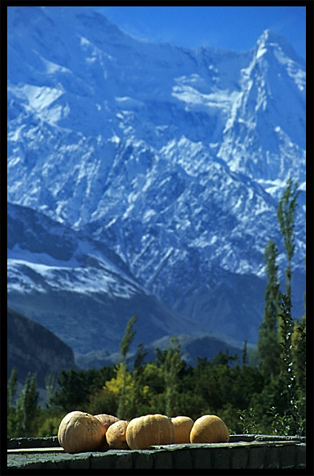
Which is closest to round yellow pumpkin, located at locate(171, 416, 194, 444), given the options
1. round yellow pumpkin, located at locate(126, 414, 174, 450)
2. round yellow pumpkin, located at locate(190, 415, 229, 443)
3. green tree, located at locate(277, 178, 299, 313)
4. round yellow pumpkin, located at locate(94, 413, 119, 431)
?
round yellow pumpkin, located at locate(190, 415, 229, 443)

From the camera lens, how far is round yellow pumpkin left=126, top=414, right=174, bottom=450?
→ 5965 mm

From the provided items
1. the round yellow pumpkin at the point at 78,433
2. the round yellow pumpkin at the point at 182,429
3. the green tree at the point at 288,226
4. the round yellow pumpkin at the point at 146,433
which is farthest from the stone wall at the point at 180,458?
the green tree at the point at 288,226

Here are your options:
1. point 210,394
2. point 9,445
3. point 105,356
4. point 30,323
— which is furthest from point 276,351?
point 105,356

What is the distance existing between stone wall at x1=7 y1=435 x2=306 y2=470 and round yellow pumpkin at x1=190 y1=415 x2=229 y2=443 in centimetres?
49

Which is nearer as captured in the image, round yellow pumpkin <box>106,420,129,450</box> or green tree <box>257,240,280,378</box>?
round yellow pumpkin <box>106,420,129,450</box>

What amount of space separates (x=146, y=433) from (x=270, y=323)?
110ft

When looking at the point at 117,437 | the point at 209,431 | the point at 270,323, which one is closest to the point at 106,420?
the point at 117,437

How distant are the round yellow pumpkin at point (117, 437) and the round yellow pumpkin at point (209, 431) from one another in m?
0.62

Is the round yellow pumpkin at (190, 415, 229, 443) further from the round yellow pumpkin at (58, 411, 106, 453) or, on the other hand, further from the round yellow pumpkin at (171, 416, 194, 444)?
the round yellow pumpkin at (58, 411, 106, 453)

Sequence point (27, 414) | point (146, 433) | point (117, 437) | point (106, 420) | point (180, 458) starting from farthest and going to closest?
point (27, 414)
point (106, 420)
point (117, 437)
point (146, 433)
point (180, 458)

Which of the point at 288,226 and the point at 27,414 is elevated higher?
the point at 288,226

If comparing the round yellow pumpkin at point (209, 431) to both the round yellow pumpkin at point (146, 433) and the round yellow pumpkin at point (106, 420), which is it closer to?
the round yellow pumpkin at point (146, 433)

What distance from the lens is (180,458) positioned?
541 centimetres

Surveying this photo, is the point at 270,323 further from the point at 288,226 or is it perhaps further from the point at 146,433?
the point at 146,433
